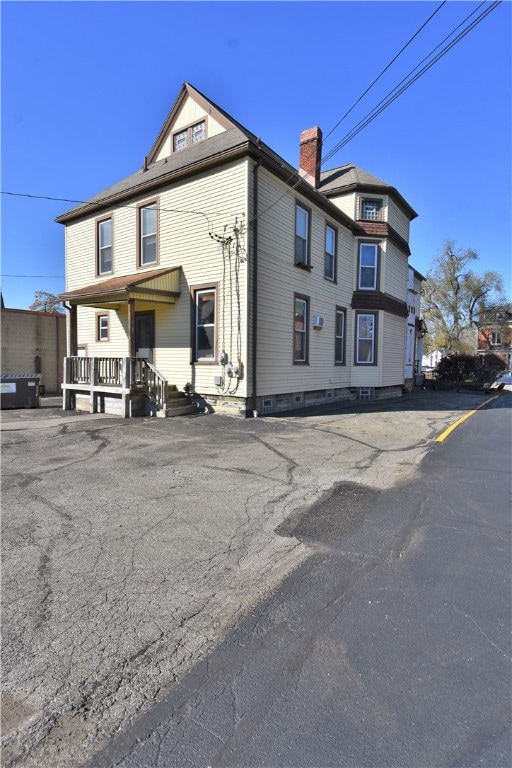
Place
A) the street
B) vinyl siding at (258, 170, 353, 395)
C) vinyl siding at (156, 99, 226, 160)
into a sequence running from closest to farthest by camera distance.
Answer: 1. the street
2. vinyl siding at (258, 170, 353, 395)
3. vinyl siding at (156, 99, 226, 160)

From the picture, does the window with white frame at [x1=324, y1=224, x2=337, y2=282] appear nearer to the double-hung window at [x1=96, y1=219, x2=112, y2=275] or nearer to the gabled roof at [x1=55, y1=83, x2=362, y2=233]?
the gabled roof at [x1=55, y1=83, x2=362, y2=233]

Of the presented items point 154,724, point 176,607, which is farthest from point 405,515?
point 154,724

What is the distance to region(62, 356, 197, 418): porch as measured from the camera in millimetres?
11609

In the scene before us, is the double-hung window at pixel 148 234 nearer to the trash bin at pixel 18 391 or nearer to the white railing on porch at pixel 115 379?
the white railing on porch at pixel 115 379

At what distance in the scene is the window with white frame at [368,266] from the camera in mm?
17375

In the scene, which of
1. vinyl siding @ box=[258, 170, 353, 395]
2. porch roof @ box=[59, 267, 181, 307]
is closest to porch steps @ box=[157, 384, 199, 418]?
vinyl siding @ box=[258, 170, 353, 395]

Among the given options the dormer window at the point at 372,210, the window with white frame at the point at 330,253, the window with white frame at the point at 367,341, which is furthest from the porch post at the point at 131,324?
the dormer window at the point at 372,210

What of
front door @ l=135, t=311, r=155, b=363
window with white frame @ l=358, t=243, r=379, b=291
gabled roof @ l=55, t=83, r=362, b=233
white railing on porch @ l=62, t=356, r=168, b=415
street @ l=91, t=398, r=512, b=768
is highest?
gabled roof @ l=55, t=83, r=362, b=233

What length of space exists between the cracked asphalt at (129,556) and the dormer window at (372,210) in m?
12.1

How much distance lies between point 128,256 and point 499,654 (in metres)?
14.7

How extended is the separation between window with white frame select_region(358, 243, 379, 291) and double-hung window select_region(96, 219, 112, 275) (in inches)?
384

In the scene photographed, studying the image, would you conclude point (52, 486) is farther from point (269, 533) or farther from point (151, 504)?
point (269, 533)

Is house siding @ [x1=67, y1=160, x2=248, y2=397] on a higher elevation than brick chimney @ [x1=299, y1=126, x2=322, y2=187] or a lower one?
lower

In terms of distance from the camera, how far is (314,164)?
55.5ft
